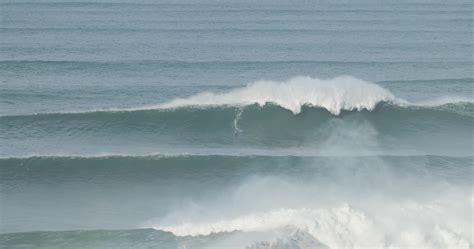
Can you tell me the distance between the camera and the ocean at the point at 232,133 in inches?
773

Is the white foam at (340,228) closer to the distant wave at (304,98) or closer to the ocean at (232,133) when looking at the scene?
the ocean at (232,133)

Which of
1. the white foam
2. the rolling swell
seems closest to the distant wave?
the rolling swell

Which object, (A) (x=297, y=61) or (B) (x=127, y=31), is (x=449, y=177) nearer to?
(A) (x=297, y=61)

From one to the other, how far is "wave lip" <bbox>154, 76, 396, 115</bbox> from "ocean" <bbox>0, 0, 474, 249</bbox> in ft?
0.23

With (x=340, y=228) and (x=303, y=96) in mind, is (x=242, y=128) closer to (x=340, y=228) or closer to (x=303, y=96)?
(x=303, y=96)

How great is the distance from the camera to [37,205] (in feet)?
69.2

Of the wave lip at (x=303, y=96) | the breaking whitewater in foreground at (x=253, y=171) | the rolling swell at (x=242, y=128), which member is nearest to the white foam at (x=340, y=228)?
the breaking whitewater in foreground at (x=253, y=171)

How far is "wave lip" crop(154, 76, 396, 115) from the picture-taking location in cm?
2702

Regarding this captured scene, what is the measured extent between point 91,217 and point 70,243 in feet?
5.06

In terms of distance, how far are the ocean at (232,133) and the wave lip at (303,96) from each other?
0.07 m

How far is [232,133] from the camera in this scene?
2589 cm

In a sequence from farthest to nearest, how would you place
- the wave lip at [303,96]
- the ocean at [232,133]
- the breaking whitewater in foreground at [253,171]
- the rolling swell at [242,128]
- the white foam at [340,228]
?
the wave lip at [303,96]
the rolling swell at [242,128]
the ocean at [232,133]
the breaking whitewater in foreground at [253,171]
the white foam at [340,228]

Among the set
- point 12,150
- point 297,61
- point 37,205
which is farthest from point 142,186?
point 297,61

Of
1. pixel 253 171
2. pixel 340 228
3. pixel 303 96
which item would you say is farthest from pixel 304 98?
pixel 340 228
